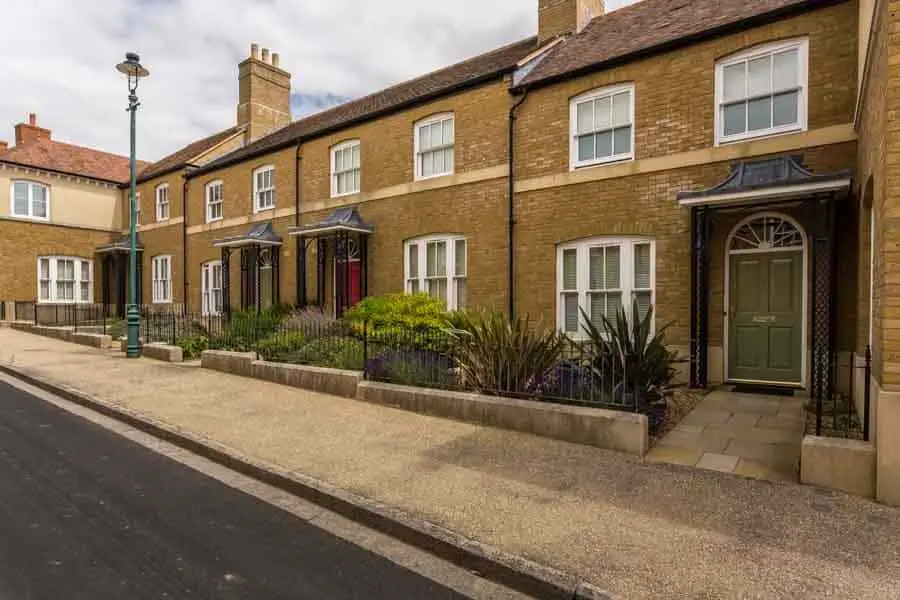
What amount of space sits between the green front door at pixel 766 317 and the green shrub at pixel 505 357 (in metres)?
3.76

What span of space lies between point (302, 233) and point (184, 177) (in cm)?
882

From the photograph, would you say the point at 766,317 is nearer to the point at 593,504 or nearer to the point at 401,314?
the point at 593,504

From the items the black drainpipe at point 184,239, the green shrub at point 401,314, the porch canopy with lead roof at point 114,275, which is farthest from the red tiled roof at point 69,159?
the green shrub at point 401,314

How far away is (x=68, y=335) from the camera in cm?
1593

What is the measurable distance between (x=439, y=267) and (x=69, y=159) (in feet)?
73.3

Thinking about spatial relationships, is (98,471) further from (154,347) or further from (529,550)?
(154,347)

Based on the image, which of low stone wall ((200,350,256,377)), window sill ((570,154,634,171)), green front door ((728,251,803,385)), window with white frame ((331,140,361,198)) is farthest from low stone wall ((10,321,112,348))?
green front door ((728,251,803,385))

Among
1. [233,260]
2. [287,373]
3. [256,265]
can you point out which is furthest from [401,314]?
[233,260]

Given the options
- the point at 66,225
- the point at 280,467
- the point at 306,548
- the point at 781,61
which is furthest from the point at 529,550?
the point at 66,225

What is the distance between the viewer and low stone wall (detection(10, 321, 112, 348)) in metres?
14.3

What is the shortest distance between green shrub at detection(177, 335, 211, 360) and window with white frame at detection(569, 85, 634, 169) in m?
9.16

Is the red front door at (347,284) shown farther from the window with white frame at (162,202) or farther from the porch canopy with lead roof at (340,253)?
the window with white frame at (162,202)

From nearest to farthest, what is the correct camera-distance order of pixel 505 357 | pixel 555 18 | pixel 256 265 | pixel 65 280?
pixel 505 357
pixel 555 18
pixel 256 265
pixel 65 280

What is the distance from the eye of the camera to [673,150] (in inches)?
356
